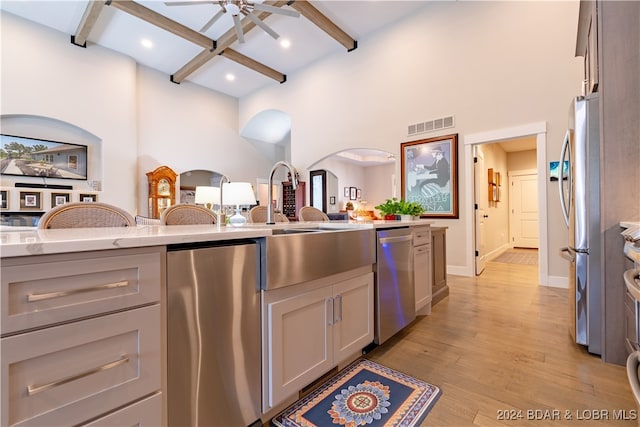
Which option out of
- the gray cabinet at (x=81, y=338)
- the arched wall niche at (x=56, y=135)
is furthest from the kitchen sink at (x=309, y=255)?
the arched wall niche at (x=56, y=135)

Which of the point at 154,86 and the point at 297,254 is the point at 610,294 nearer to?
the point at 297,254

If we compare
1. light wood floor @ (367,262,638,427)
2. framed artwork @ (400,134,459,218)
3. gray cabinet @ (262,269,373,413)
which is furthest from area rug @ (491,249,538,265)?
gray cabinet @ (262,269,373,413)

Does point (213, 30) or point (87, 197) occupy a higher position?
point (213, 30)

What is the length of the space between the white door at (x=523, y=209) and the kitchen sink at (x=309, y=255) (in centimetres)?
763

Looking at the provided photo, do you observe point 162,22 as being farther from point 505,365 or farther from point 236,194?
point 505,365

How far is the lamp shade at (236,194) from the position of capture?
7.66ft

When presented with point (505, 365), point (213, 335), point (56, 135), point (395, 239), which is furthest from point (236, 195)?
point (56, 135)

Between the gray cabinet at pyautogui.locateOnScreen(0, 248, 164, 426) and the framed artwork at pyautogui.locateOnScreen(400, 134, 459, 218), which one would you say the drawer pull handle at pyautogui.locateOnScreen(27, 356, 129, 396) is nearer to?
the gray cabinet at pyautogui.locateOnScreen(0, 248, 164, 426)

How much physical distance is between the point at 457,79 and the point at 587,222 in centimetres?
344

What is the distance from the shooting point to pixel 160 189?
6461mm

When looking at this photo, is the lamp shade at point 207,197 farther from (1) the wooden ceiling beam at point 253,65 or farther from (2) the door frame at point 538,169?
(1) the wooden ceiling beam at point 253,65

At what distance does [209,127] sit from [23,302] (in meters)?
7.97

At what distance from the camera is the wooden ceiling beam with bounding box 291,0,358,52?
180 inches

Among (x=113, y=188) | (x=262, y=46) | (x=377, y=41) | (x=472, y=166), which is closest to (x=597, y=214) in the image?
(x=472, y=166)
